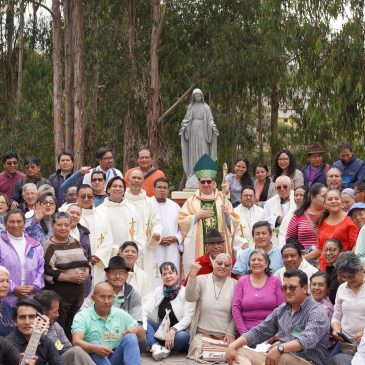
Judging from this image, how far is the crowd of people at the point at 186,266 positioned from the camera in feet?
29.4

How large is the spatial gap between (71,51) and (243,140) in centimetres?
578

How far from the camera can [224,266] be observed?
34.5ft

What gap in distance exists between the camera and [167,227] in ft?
41.0

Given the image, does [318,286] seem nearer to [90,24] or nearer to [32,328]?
[32,328]

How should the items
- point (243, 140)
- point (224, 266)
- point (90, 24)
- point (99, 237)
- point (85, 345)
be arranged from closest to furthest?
1. point (85, 345)
2. point (224, 266)
3. point (99, 237)
4. point (90, 24)
5. point (243, 140)

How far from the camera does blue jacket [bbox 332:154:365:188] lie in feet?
42.5

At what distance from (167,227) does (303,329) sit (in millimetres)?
3836

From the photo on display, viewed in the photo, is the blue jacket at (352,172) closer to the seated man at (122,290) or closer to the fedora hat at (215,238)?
the fedora hat at (215,238)

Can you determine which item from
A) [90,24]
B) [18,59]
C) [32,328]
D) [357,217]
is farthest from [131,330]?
[18,59]

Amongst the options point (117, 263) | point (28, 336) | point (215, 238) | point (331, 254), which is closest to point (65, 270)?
point (117, 263)

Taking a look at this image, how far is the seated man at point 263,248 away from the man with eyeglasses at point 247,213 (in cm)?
135

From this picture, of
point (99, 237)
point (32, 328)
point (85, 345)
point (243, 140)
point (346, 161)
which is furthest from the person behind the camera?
point (243, 140)

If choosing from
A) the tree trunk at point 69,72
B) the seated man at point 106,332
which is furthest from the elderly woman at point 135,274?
the tree trunk at point 69,72

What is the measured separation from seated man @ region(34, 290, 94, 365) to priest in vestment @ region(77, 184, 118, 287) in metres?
2.30
